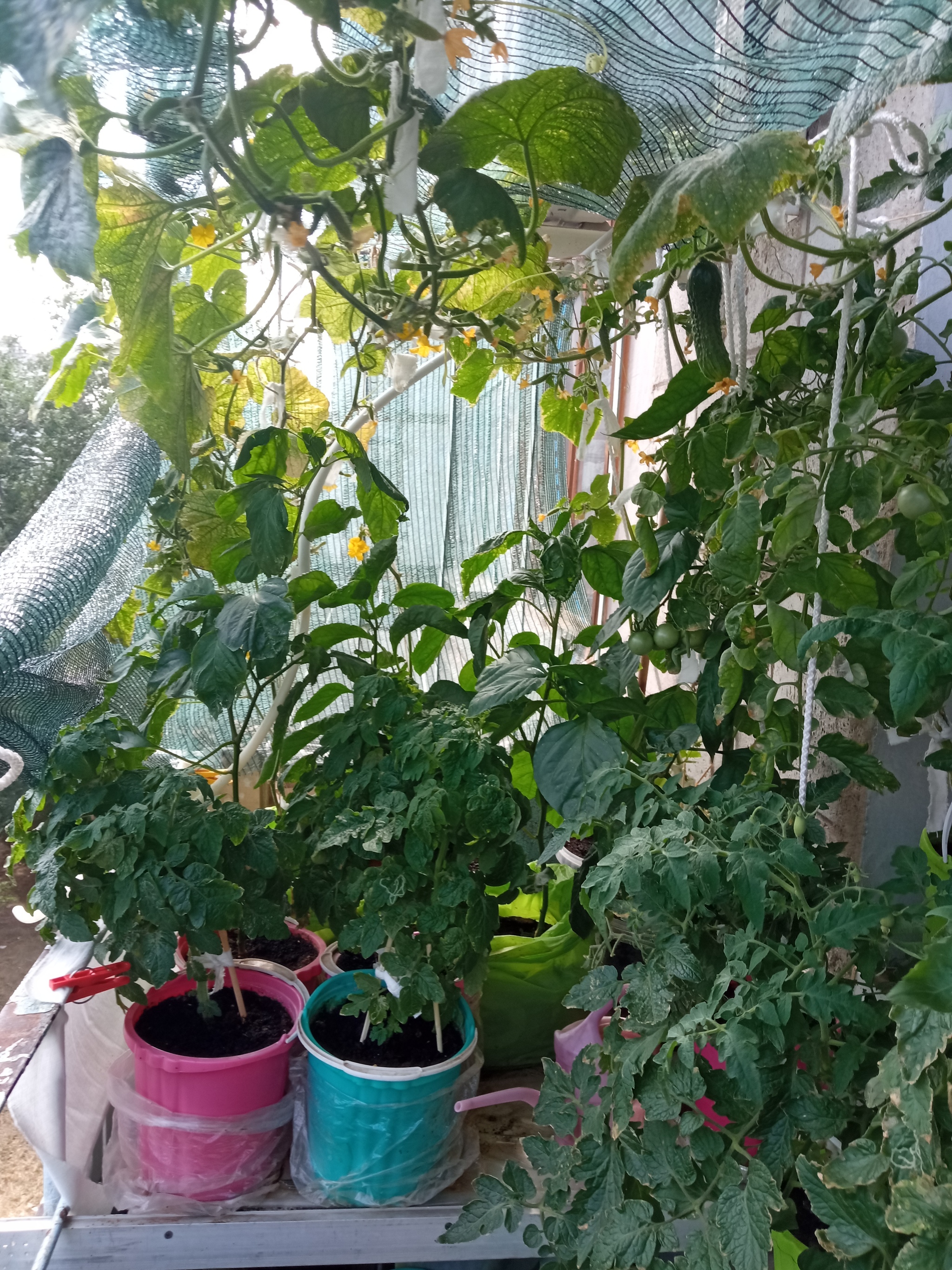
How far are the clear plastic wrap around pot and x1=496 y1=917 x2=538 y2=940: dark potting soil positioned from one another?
1.32 feet

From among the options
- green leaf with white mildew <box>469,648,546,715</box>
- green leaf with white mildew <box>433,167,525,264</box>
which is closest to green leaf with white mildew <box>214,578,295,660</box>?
green leaf with white mildew <box>469,648,546,715</box>

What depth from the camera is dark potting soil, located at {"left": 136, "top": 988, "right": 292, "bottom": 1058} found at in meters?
0.96

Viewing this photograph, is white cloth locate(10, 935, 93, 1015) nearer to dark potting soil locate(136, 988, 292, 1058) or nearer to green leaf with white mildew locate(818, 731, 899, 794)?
dark potting soil locate(136, 988, 292, 1058)

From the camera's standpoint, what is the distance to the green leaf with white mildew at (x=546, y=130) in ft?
1.84

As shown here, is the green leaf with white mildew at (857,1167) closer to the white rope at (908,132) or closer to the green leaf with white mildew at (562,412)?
the white rope at (908,132)

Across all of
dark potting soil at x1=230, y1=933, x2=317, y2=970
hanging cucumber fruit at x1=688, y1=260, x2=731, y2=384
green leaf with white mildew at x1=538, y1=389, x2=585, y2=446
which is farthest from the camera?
green leaf with white mildew at x1=538, y1=389, x2=585, y2=446

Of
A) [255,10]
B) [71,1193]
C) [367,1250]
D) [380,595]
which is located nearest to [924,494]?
[255,10]

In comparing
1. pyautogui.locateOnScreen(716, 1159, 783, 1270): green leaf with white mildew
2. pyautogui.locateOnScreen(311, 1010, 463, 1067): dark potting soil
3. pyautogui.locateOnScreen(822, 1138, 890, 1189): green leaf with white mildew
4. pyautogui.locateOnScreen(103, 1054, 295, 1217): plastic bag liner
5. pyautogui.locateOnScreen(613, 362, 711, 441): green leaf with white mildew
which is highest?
pyautogui.locateOnScreen(613, 362, 711, 441): green leaf with white mildew

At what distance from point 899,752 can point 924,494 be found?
46cm

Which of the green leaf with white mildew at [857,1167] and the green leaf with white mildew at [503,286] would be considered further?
the green leaf with white mildew at [503,286]

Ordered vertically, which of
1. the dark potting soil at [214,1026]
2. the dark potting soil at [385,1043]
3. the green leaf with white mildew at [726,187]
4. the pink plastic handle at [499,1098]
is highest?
the green leaf with white mildew at [726,187]

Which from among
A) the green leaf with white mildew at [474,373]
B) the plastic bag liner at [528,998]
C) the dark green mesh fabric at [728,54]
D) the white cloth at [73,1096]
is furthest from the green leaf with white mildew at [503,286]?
the white cloth at [73,1096]

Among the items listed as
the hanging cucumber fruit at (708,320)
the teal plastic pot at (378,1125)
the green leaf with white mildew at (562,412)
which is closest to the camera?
the hanging cucumber fruit at (708,320)

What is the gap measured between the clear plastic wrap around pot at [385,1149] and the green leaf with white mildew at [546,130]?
34.1 inches
